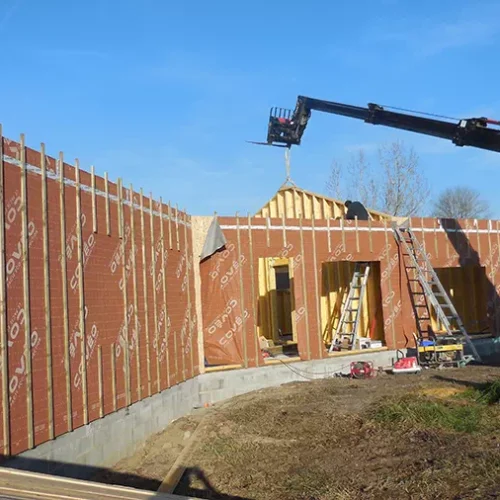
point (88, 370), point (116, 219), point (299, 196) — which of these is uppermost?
point (299, 196)

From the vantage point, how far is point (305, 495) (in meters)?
6.12

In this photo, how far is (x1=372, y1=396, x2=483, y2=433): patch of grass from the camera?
27.2ft

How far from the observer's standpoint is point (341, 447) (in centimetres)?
793

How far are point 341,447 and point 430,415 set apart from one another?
5.08ft

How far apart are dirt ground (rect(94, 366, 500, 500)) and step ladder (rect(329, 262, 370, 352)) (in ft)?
11.8

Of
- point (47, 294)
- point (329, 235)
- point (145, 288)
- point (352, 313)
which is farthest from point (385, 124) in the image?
point (47, 294)

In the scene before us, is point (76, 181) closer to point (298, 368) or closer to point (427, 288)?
point (298, 368)

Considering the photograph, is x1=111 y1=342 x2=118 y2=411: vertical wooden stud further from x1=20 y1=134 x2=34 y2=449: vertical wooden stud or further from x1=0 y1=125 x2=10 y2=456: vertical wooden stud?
x1=0 y1=125 x2=10 y2=456: vertical wooden stud

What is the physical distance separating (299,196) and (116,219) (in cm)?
992

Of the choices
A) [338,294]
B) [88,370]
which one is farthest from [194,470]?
[338,294]

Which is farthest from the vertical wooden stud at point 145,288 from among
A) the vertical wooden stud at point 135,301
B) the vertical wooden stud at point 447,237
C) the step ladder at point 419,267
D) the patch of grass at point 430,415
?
the vertical wooden stud at point 447,237

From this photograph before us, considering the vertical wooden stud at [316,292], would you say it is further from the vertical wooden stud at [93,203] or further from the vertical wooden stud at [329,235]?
the vertical wooden stud at [93,203]

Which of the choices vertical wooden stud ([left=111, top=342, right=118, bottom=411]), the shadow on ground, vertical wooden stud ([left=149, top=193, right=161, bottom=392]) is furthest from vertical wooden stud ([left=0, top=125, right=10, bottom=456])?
vertical wooden stud ([left=149, top=193, right=161, bottom=392])

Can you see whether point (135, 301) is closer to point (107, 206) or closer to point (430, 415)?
point (107, 206)
